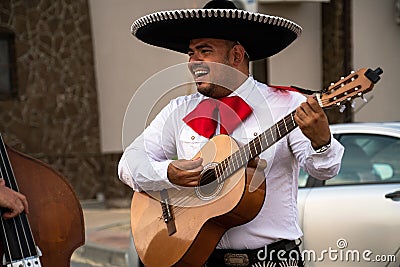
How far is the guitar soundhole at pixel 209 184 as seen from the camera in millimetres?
2829

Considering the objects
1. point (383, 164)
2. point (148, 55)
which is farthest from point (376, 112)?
point (383, 164)

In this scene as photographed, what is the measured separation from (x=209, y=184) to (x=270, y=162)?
11.2 inches

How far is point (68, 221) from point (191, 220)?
50 centimetres

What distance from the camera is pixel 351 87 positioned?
2.41 m

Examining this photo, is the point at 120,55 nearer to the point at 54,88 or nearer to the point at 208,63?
the point at 54,88

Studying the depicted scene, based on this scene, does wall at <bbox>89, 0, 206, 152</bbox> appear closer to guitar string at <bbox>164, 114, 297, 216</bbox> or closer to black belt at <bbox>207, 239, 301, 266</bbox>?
guitar string at <bbox>164, 114, 297, 216</bbox>

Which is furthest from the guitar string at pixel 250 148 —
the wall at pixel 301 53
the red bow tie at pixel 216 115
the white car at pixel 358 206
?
the wall at pixel 301 53

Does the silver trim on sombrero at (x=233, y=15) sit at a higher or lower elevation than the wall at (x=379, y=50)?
higher

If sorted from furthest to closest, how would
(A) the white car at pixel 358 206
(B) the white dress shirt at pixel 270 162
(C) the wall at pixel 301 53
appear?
(C) the wall at pixel 301 53 → (A) the white car at pixel 358 206 → (B) the white dress shirt at pixel 270 162

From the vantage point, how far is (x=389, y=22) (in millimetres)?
9531

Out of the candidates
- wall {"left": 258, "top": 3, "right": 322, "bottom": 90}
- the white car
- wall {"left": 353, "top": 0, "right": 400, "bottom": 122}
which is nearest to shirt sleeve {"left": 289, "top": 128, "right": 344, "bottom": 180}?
the white car

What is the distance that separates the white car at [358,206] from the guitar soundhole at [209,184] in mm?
1848

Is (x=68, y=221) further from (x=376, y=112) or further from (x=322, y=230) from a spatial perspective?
(x=376, y=112)

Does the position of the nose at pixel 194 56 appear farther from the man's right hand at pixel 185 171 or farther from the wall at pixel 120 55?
the wall at pixel 120 55
